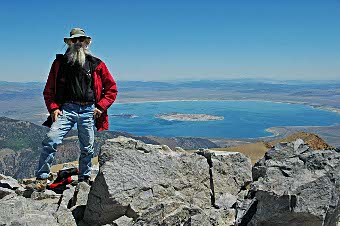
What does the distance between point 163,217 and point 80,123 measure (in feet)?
9.57

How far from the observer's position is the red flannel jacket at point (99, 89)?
741cm

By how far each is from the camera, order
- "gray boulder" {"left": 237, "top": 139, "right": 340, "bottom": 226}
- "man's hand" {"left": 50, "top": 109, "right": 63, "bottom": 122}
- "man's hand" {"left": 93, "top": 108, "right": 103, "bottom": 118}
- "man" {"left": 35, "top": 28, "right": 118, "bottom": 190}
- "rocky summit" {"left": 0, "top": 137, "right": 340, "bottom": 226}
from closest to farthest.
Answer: "gray boulder" {"left": 237, "top": 139, "right": 340, "bottom": 226} → "rocky summit" {"left": 0, "top": 137, "right": 340, "bottom": 226} → "man's hand" {"left": 50, "top": 109, "right": 63, "bottom": 122} → "man" {"left": 35, "top": 28, "right": 118, "bottom": 190} → "man's hand" {"left": 93, "top": 108, "right": 103, "bottom": 118}

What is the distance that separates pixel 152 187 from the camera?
242 inches

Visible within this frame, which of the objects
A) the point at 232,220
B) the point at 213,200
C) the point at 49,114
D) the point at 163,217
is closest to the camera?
the point at 163,217

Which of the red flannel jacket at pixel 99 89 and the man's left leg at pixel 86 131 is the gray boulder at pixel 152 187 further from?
the red flannel jacket at pixel 99 89

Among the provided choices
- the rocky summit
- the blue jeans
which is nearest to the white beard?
the blue jeans

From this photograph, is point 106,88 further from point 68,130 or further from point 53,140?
point 53,140

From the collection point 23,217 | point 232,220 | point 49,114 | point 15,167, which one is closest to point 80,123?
point 49,114

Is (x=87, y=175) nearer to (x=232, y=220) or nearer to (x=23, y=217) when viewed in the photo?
(x=23, y=217)

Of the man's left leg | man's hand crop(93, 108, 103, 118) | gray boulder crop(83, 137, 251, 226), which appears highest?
man's hand crop(93, 108, 103, 118)

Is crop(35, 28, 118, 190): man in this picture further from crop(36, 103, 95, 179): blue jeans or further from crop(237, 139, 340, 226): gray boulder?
crop(237, 139, 340, 226): gray boulder

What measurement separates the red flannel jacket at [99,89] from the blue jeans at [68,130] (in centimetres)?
25

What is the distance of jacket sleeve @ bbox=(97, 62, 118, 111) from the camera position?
7.58 metres

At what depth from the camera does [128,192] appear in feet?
19.4
